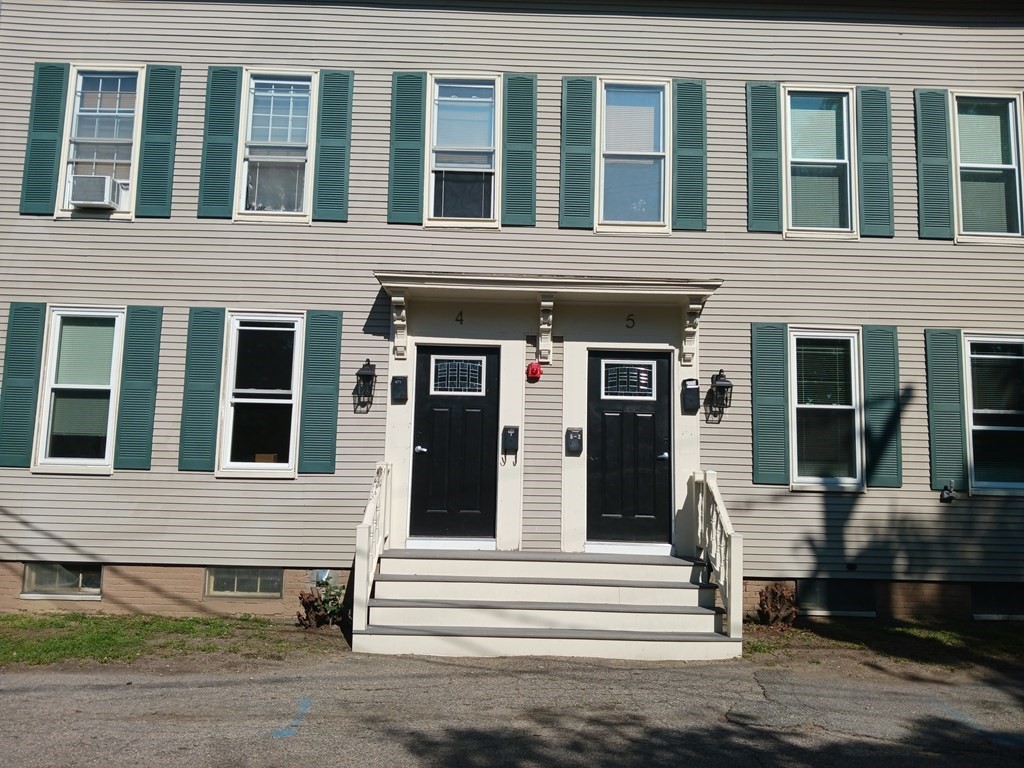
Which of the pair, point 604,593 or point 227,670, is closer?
point 227,670

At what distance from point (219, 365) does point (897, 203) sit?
24.7 feet

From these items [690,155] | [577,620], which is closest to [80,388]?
[577,620]

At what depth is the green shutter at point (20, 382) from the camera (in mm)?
8742

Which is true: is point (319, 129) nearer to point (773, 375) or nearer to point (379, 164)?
point (379, 164)

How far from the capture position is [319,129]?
920 centimetres

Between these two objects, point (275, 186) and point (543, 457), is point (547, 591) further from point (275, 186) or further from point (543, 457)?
point (275, 186)

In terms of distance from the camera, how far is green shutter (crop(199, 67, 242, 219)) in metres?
9.08

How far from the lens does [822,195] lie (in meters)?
9.34

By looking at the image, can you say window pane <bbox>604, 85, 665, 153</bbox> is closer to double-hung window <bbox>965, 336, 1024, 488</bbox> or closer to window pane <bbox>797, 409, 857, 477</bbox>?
window pane <bbox>797, 409, 857, 477</bbox>

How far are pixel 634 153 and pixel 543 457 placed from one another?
137 inches

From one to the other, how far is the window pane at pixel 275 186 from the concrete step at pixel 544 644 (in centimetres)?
467

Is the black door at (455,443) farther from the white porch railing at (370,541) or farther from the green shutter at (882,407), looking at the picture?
the green shutter at (882,407)

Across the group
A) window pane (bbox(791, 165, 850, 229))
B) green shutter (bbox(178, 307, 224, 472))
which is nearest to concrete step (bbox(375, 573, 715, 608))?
green shutter (bbox(178, 307, 224, 472))

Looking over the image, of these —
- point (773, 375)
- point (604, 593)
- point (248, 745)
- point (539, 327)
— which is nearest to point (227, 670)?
point (248, 745)
